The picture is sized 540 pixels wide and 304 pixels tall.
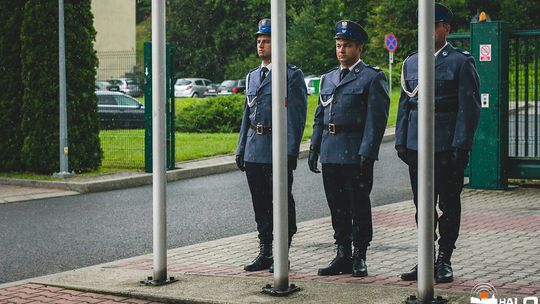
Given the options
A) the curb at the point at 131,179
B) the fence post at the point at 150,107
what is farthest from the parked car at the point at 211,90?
the fence post at the point at 150,107

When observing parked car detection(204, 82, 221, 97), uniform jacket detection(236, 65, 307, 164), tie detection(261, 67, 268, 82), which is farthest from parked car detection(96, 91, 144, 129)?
parked car detection(204, 82, 221, 97)

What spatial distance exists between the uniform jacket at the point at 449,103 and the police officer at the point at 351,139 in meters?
0.22

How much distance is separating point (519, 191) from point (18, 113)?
888 centimetres

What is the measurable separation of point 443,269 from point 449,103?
1.23 metres

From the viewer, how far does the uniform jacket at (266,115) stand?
26.1 feet

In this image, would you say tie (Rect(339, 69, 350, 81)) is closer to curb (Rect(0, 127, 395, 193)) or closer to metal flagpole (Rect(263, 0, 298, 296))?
metal flagpole (Rect(263, 0, 298, 296))

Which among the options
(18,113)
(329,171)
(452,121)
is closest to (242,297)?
(329,171)

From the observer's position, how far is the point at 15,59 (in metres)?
17.6

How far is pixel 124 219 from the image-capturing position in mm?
12242

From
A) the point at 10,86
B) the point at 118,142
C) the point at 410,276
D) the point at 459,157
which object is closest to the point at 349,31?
the point at 459,157

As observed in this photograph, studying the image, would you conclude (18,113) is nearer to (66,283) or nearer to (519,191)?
(519,191)

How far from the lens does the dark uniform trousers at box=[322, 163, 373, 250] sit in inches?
303

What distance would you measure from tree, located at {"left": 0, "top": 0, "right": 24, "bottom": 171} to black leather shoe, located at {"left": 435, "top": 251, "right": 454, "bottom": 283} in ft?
38.3

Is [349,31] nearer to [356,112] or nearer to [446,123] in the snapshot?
[356,112]
